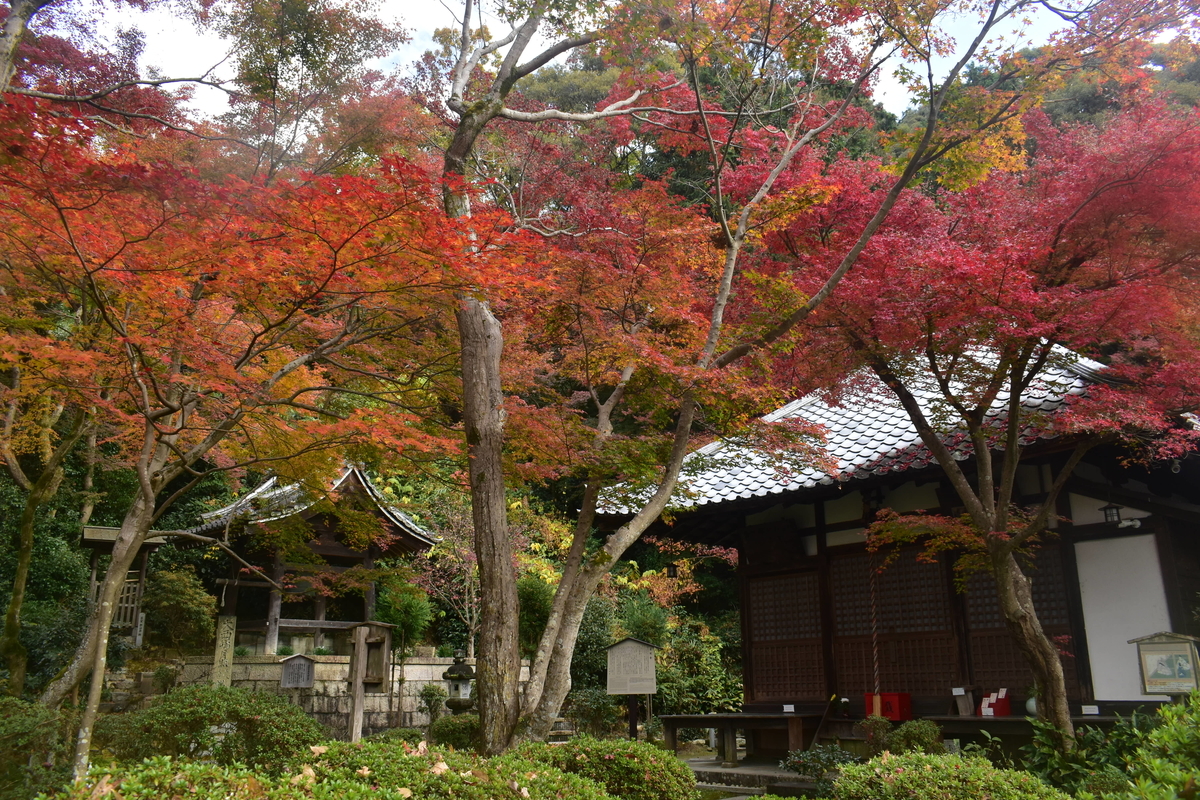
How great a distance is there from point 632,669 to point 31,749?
225 inches

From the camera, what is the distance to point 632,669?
9.55 m

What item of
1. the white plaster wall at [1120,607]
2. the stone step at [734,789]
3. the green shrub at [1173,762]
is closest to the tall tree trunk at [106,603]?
the stone step at [734,789]

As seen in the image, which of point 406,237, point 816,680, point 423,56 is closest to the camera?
point 406,237

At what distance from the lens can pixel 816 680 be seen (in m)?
10.1

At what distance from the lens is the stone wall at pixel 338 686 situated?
13352mm

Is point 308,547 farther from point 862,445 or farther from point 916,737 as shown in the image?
point 916,737

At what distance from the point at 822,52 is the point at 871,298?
2.55 m

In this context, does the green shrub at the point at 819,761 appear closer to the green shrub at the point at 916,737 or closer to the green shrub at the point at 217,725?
the green shrub at the point at 916,737

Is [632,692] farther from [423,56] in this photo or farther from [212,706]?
[423,56]

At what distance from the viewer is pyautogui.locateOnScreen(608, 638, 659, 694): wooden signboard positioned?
31.1ft

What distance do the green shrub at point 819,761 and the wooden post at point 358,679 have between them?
17.3 ft

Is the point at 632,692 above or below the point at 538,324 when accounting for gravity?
below

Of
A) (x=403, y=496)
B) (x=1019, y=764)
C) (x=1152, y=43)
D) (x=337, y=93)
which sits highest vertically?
(x=337, y=93)

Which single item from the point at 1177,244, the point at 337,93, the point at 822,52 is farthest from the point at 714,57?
the point at 337,93
